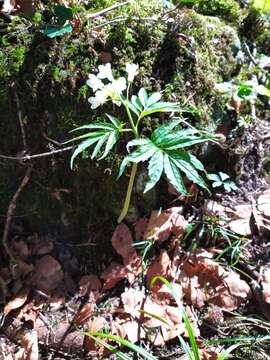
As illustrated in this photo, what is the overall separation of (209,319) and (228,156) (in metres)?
0.88

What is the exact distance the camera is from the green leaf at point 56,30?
2016 mm

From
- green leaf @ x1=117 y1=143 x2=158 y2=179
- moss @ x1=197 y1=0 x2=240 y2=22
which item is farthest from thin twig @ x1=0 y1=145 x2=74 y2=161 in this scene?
moss @ x1=197 y1=0 x2=240 y2=22

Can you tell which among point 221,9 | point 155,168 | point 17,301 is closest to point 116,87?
point 155,168

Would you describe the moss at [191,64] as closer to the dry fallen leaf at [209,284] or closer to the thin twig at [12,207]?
the dry fallen leaf at [209,284]

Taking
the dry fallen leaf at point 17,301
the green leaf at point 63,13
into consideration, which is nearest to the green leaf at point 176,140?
the green leaf at point 63,13

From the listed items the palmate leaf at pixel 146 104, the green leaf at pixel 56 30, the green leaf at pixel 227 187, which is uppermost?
the green leaf at pixel 56 30

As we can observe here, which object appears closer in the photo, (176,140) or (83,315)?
(176,140)

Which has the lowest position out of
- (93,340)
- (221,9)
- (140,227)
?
(93,340)

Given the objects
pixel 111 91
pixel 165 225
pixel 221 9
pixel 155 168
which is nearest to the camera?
pixel 155 168

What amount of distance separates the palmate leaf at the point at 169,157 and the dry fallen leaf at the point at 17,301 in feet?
3.03

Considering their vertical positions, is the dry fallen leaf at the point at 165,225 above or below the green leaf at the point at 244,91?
below

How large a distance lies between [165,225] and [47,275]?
669mm

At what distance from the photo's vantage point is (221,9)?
2752 millimetres

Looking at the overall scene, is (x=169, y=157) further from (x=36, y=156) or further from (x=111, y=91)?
(x=36, y=156)
